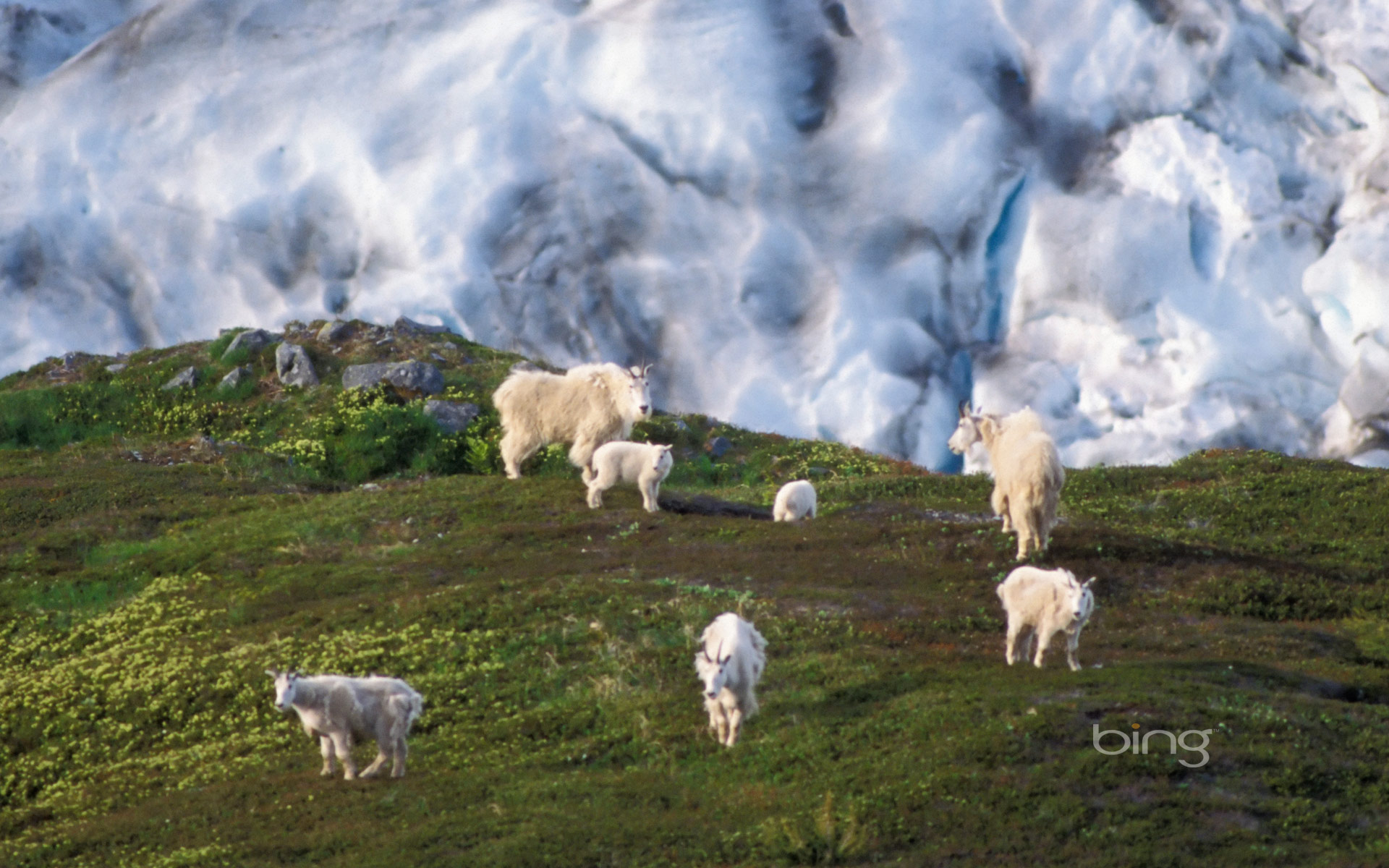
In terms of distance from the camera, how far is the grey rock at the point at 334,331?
46.9m

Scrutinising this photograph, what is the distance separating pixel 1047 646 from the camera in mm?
18984

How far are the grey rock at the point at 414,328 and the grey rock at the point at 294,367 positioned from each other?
4136mm

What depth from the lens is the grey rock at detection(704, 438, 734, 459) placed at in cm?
4059

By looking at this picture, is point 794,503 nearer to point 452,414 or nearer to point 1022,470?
point 1022,470

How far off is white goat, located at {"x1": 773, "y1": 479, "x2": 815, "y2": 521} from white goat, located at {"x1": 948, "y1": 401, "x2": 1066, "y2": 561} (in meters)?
4.11

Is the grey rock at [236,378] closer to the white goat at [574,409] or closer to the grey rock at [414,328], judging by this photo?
the grey rock at [414,328]

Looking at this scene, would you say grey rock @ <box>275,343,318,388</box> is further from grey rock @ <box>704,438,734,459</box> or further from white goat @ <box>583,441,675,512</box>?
white goat @ <box>583,441,675,512</box>

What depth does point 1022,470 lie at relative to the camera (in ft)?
74.4

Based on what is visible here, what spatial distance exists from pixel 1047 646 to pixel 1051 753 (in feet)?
14.2

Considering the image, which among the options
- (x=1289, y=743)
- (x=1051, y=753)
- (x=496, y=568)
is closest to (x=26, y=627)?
(x=496, y=568)

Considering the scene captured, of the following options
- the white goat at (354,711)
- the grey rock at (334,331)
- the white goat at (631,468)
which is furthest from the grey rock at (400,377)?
the white goat at (354,711)

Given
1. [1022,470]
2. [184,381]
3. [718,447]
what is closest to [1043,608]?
[1022,470]

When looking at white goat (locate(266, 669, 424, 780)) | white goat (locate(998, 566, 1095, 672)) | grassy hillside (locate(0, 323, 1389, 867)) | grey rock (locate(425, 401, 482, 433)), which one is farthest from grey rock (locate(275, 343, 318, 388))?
white goat (locate(998, 566, 1095, 672))

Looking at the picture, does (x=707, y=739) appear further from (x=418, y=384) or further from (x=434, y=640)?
(x=418, y=384)
